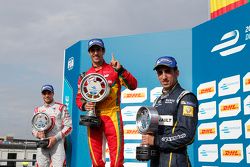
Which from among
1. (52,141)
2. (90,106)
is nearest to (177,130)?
(90,106)

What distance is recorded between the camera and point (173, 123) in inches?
87.5

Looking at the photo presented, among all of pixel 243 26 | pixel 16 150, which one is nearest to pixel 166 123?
pixel 243 26

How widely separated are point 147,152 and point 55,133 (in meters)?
3.01

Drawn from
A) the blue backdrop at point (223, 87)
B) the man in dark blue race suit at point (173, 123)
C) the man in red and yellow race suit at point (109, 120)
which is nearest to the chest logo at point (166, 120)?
the man in dark blue race suit at point (173, 123)

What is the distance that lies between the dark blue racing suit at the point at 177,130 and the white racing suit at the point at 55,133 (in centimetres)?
280

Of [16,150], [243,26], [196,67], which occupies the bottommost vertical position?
[16,150]

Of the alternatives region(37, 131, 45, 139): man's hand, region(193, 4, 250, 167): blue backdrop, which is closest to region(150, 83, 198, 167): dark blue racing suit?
region(193, 4, 250, 167): blue backdrop

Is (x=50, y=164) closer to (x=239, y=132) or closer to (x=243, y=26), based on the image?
(x=239, y=132)

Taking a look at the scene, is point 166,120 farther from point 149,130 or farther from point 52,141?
point 52,141

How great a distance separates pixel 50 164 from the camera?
190 inches

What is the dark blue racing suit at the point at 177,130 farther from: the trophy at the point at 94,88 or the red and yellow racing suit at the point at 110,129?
the trophy at the point at 94,88

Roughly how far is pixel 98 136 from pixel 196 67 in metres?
2.67

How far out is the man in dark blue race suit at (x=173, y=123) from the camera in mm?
2139

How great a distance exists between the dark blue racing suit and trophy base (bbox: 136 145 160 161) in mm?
38
